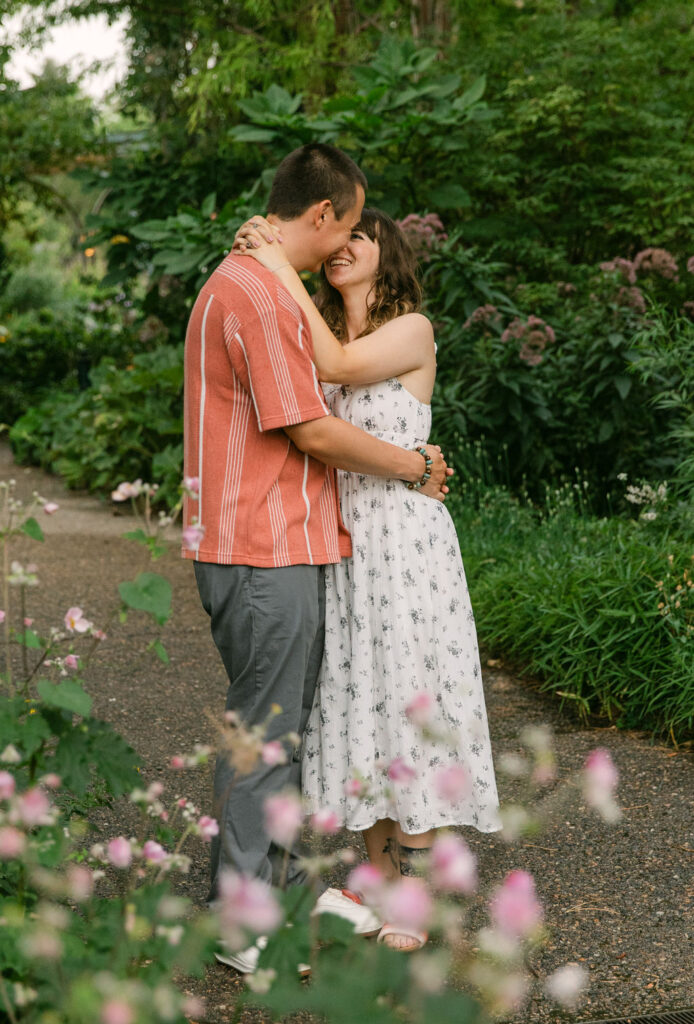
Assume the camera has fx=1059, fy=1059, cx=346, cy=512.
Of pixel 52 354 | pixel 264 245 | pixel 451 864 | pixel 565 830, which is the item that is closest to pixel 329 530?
pixel 264 245

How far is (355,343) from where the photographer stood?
2.56 meters

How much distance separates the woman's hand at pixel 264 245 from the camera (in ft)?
7.89

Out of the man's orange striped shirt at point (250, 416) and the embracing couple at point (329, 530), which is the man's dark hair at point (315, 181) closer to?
the embracing couple at point (329, 530)

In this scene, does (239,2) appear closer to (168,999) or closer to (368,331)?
(368,331)

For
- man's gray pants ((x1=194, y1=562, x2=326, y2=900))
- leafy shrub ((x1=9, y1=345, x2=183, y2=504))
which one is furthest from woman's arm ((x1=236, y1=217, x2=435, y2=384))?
leafy shrub ((x1=9, y1=345, x2=183, y2=504))

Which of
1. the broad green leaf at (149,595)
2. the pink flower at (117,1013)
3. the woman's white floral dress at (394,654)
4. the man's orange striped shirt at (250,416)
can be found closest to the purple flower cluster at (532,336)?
the woman's white floral dress at (394,654)

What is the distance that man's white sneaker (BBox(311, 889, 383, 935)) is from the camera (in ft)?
8.33

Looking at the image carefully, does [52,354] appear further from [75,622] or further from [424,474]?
[75,622]

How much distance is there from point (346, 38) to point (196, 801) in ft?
23.1

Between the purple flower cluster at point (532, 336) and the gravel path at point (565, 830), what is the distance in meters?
1.91

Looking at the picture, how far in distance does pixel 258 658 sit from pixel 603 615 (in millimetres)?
2108

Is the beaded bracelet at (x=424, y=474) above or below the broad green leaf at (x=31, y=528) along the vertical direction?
below

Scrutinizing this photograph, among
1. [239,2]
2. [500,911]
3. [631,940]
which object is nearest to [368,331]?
[631,940]

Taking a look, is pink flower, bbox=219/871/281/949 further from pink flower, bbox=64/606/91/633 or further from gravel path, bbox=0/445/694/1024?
pink flower, bbox=64/606/91/633
